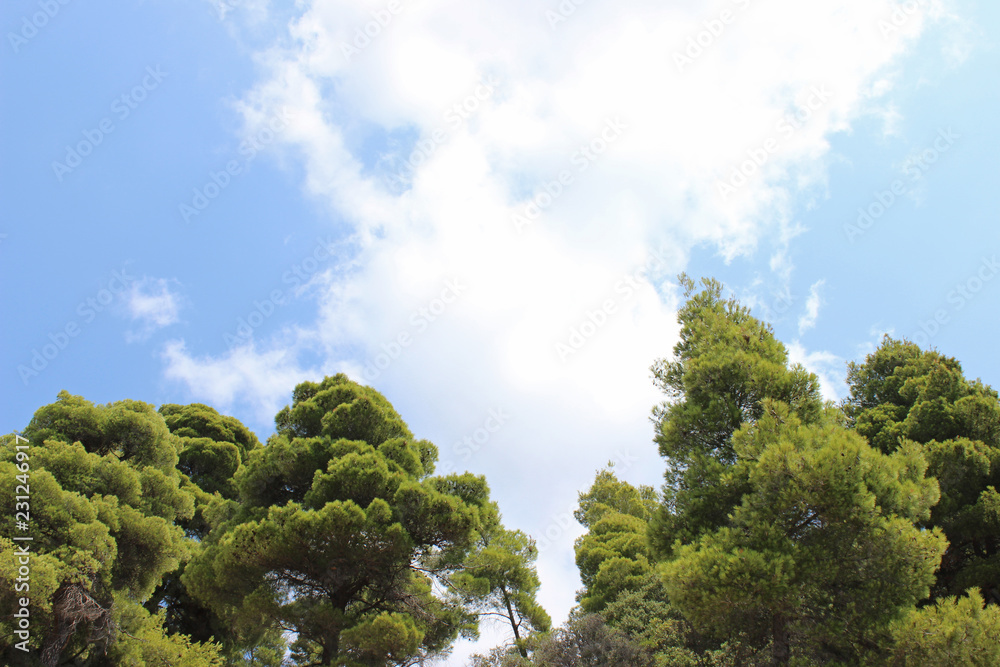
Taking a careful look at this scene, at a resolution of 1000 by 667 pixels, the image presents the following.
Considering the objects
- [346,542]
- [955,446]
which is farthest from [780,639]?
[346,542]

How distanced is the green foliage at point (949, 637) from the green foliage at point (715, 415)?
3019 mm

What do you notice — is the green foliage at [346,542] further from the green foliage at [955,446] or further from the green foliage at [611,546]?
the green foliage at [955,446]

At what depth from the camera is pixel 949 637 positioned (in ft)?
24.8

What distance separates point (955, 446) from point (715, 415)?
634cm

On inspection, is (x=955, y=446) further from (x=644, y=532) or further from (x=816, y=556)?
(x=644, y=532)

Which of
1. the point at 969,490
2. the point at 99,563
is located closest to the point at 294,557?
the point at 99,563

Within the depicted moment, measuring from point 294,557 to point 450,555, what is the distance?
3868 mm

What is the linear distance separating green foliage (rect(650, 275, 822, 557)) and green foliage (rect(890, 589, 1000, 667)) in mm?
3019

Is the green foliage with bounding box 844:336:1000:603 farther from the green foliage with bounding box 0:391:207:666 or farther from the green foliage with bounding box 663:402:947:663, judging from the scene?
the green foliage with bounding box 0:391:207:666

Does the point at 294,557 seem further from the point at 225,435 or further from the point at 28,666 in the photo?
the point at 225,435

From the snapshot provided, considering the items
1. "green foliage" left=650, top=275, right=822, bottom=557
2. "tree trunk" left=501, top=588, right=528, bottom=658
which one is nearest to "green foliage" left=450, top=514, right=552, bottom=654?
"tree trunk" left=501, top=588, right=528, bottom=658

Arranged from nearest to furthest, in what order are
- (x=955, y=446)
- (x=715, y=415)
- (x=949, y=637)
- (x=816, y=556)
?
(x=949, y=637)
(x=816, y=556)
(x=715, y=415)
(x=955, y=446)

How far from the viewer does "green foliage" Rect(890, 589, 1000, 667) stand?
7.43 m

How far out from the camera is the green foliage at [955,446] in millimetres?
11828
